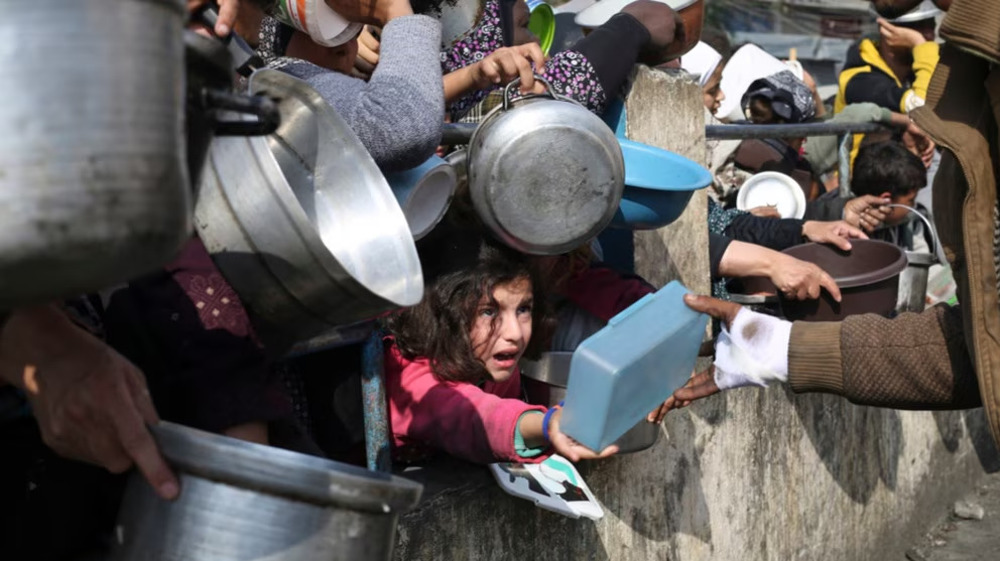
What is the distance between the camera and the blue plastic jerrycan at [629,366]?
7.07ft

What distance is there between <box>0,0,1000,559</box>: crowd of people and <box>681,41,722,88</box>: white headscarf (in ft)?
6.63

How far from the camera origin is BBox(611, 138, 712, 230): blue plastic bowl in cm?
272

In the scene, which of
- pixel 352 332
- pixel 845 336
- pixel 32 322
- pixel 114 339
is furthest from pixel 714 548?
pixel 32 322

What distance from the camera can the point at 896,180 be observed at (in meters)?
5.31

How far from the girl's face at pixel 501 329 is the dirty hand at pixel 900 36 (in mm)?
5040

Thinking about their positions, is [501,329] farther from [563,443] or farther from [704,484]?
[704,484]

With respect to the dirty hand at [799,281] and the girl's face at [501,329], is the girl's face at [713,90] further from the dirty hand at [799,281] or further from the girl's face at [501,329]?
the girl's face at [501,329]

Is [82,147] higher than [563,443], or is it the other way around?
[82,147]

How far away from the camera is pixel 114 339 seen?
1.50 metres

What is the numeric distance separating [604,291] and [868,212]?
2.29 meters

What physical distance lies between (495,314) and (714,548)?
1.48 meters

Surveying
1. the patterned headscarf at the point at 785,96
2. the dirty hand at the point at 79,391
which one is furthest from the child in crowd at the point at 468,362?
the patterned headscarf at the point at 785,96

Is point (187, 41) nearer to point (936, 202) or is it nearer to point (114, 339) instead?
point (114, 339)

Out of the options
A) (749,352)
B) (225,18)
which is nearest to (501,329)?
(749,352)
